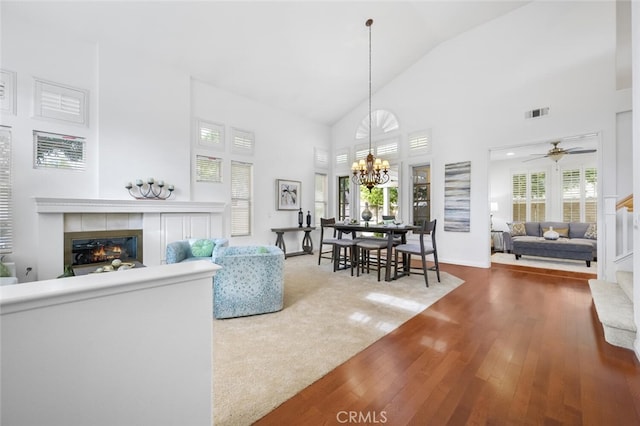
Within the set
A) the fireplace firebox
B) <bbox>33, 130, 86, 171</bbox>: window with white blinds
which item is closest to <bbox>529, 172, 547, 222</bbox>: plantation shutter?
the fireplace firebox

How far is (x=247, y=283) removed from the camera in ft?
9.52

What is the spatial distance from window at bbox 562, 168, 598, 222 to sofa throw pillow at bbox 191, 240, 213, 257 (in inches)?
365

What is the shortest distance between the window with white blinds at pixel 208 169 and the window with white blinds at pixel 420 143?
4416mm

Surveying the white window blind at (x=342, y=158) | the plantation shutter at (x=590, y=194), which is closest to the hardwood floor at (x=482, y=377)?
the white window blind at (x=342, y=158)

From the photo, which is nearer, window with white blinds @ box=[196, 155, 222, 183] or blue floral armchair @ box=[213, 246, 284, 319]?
blue floral armchair @ box=[213, 246, 284, 319]

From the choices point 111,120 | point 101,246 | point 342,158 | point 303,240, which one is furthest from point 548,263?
point 111,120

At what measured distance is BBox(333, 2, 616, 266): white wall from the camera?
13.9 ft

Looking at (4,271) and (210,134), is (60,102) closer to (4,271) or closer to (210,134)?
(210,134)

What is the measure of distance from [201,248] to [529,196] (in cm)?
921

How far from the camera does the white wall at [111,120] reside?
12.4 ft

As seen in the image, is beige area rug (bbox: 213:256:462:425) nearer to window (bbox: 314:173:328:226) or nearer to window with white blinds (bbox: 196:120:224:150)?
window with white blinds (bbox: 196:120:224:150)

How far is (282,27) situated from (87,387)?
17.3ft

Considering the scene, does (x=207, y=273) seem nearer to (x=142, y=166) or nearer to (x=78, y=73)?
(x=142, y=166)

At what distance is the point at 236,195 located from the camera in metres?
6.14
